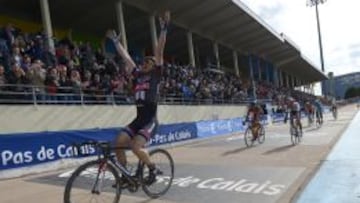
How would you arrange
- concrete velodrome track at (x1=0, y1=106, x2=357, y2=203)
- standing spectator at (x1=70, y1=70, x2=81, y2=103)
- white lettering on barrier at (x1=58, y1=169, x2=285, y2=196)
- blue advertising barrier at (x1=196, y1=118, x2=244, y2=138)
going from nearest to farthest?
concrete velodrome track at (x1=0, y1=106, x2=357, y2=203), white lettering on barrier at (x1=58, y1=169, x2=285, y2=196), standing spectator at (x1=70, y1=70, x2=81, y2=103), blue advertising barrier at (x1=196, y1=118, x2=244, y2=138)

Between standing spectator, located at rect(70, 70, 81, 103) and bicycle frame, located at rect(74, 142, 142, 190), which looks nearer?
bicycle frame, located at rect(74, 142, 142, 190)

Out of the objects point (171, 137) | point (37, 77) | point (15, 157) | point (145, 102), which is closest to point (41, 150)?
point (15, 157)

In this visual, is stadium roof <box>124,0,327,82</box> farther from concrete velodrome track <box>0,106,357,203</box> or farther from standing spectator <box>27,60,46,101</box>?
concrete velodrome track <box>0,106,357,203</box>

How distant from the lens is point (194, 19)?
39.2 metres

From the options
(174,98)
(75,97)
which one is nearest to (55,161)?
(75,97)

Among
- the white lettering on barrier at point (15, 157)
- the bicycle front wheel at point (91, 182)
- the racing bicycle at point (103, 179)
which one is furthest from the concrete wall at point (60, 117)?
the bicycle front wheel at point (91, 182)

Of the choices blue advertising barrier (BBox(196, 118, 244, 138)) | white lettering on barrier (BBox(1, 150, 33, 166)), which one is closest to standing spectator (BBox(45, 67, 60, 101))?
white lettering on barrier (BBox(1, 150, 33, 166))

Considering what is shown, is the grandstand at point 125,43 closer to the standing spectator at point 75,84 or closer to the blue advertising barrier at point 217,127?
the standing spectator at point 75,84

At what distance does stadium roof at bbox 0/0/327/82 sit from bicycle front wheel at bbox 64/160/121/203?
71.7ft

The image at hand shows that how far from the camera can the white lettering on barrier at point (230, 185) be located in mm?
10102

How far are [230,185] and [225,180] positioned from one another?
2.13 feet

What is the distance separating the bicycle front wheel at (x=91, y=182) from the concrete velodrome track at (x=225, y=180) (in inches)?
46.9

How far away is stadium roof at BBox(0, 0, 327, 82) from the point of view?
31.3m

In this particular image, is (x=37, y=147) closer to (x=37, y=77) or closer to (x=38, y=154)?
(x=38, y=154)
